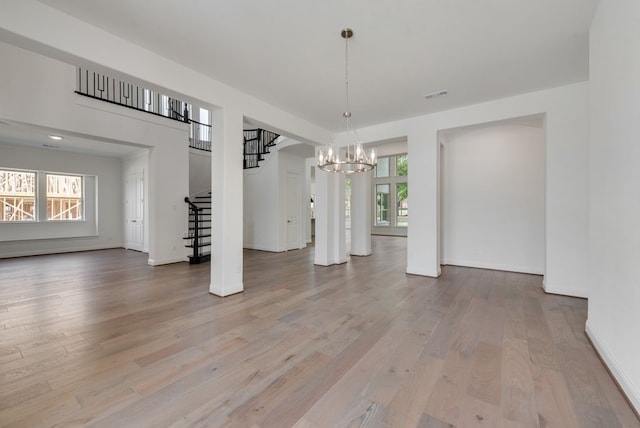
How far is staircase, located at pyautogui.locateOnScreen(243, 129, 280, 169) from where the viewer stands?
8.45m

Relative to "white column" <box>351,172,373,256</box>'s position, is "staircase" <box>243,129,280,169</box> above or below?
above

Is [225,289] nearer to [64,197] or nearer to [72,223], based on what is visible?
[72,223]

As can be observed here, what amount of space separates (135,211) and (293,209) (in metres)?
4.63

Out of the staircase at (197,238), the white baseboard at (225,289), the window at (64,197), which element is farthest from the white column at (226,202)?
the window at (64,197)

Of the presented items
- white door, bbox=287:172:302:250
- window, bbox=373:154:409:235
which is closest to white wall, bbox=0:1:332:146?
white door, bbox=287:172:302:250

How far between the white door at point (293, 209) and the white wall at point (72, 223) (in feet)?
17.6

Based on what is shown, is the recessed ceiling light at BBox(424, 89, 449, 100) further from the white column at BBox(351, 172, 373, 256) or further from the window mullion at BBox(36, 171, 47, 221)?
the window mullion at BBox(36, 171, 47, 221)

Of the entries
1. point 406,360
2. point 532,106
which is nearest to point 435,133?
point 532,106

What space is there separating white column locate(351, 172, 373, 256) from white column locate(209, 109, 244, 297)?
13.2ft

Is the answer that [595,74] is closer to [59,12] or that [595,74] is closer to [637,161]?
[637,161]

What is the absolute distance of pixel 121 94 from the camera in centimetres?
663

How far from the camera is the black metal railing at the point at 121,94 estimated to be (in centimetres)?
554

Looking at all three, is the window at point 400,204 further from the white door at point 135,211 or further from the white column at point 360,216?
the white door at point 135,211

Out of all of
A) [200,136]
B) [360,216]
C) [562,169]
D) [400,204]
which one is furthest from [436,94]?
[400,204]
